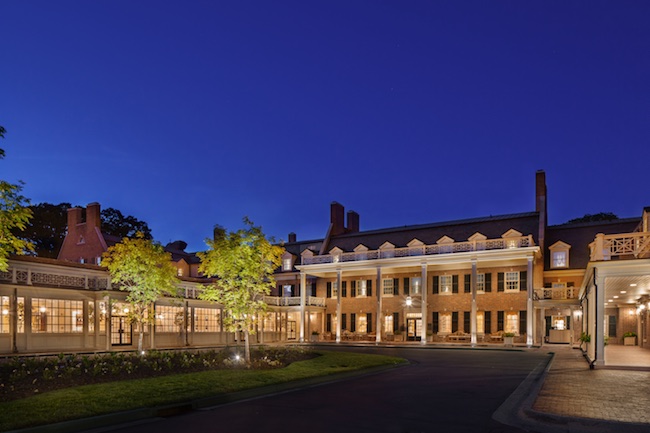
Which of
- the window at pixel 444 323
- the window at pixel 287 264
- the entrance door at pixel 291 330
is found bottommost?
the entrance door at pixel 291 330

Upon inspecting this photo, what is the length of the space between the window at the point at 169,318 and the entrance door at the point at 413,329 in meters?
20.3

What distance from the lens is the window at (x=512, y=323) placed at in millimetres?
41281

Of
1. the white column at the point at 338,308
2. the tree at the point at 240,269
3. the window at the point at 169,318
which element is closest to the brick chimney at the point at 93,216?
the window at the point at 169,318

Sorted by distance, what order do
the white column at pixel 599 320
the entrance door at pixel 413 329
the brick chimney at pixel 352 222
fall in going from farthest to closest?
the brick chimney at pixel 352 222
the entrance door at pixel 413 329
the white column at pixel 599 320

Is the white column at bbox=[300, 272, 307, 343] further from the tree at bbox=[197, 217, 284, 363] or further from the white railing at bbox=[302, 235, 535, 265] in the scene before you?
the tree at bbox=[197, 217, 284, 363]

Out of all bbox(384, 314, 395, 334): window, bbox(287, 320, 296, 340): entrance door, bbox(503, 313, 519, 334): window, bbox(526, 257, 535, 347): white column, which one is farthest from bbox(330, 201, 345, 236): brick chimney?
bbox(526, 257, 535, 347): white column

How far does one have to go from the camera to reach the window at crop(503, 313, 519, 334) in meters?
41.3

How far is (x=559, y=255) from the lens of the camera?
41.9 meters

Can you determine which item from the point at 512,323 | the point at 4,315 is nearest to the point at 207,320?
the point at 4,315

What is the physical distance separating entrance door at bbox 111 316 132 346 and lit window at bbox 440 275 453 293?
25108 mm

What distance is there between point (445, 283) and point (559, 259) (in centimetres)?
895

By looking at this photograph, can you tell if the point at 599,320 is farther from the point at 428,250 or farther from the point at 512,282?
the point at 428,250

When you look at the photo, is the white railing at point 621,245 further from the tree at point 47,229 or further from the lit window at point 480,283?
the tree at point 47,229

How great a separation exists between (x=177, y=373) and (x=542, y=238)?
3280cm
